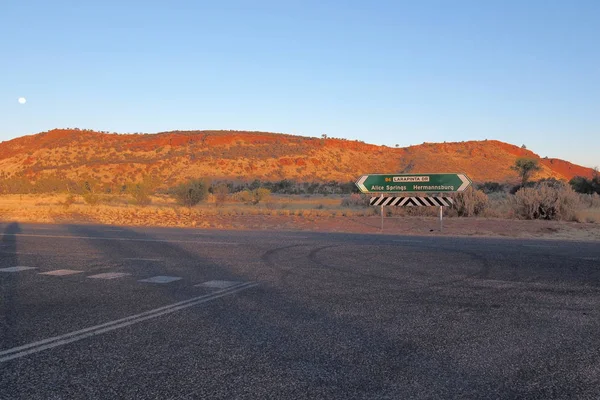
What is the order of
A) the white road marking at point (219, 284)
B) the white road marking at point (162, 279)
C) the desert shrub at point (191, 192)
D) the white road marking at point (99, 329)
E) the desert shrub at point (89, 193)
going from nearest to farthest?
the white road marking at point (99, 329) → the white road marking at point (219, 284) → the white road marking at point (162, 279) → the desert shrub at point (191, 192) → the desert shrub at point (89, 193)

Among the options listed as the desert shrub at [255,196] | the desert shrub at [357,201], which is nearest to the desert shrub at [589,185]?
the desert shrub at [357,201]

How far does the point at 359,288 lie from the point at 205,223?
61.3 feet

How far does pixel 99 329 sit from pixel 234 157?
94622 millimetres

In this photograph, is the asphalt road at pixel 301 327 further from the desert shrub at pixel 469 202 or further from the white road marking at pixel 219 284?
the desert shrub at pixel 469 202

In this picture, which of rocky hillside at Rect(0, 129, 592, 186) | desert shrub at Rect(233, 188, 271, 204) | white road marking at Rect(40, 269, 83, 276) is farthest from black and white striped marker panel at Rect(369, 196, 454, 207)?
rocky hillside at Rect(0, 129, 592, 186)

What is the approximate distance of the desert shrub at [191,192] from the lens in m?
45.2

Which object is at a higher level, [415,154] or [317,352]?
[415,154]

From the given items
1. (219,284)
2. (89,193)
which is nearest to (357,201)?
(89,193)

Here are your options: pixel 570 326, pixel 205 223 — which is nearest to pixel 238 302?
pixel 570 326

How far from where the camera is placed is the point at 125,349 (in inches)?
239

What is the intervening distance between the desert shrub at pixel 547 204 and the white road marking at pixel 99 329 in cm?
2295

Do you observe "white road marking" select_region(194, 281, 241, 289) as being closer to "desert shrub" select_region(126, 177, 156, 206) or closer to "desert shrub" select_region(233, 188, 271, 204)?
"desert shrub" select_region(126, 177, 156, 206)

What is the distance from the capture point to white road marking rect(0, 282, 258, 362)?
5988mm

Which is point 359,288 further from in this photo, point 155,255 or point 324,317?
point 155,255
